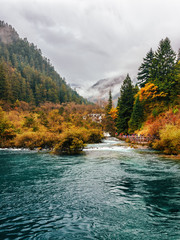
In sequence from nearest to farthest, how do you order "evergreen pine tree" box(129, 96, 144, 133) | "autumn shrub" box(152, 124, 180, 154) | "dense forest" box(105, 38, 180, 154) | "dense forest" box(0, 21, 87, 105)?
"autumn shrub" box(152, 124, 180, 154) < "dense forest" box(105, 38, 180, 154) < "evergreen pine tree" box(129, 96, 144, 133) < "dense forest" box(0, 21, 87, 105)

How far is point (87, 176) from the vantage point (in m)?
10.5

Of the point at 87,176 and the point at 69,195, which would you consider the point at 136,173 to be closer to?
the point at 87,176

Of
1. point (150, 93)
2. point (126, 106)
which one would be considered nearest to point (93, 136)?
point (126, 106)

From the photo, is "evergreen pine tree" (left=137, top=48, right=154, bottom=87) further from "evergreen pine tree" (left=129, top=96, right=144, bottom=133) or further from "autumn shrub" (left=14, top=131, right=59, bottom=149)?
"autumn shrub" (left=14, top=131, right=59, bottom=149)

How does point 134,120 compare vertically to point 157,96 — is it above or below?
below

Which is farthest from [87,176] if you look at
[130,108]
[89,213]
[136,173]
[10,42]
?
[10,42]

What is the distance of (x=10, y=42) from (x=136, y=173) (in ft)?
729

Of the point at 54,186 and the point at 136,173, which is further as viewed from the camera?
the point at 136,173

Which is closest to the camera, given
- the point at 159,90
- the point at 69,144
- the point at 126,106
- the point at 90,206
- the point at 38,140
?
the point at 90,206

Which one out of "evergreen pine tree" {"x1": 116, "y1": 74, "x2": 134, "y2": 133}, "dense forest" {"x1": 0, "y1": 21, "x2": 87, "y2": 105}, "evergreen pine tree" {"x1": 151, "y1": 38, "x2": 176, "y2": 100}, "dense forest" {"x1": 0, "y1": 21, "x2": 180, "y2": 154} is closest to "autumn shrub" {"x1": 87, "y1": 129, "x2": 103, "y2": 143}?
"dense forest" {"x1": 0, "y1": 21, "x2": 180, "y2": 154}

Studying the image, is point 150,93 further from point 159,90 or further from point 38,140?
point 38,140

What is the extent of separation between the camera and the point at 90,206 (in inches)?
248

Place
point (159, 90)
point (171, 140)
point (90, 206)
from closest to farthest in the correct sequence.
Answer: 1. point (90, 206)
2. point (171, 140)
3. point (159, 90)

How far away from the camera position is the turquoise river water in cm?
459
